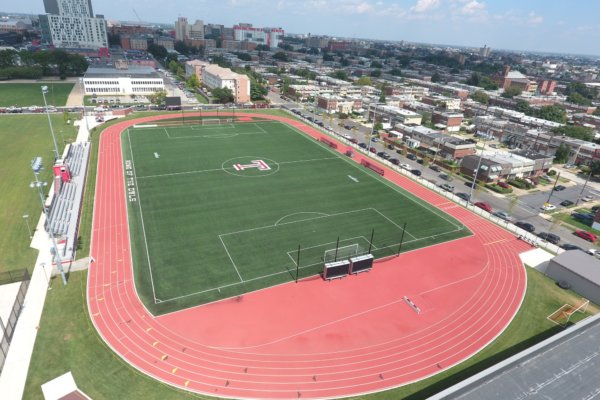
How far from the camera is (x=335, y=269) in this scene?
36000 mm

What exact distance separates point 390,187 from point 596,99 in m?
168

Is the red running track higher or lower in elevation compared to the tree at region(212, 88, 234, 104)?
lower

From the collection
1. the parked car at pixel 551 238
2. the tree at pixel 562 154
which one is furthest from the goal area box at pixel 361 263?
the tree at pixel 562 154

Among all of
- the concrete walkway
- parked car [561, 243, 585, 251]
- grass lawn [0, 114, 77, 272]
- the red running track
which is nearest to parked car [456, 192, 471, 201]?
parked car [561, 243, 585, 251]

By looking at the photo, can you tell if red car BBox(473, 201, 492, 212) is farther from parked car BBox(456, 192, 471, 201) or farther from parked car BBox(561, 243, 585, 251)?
parked car BBox(561, 243, 585, 251)

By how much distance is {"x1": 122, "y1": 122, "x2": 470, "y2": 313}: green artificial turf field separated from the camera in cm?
3584

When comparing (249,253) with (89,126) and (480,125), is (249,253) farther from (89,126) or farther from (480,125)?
(480,125)

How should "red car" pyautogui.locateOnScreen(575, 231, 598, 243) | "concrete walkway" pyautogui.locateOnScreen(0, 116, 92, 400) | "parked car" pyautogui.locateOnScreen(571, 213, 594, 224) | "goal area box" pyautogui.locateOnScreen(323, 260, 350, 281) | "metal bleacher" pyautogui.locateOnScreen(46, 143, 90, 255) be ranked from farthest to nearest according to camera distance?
1. "parked car" pyautogui.locateOnScreen(571, 213, 594, 224)
2. "red car" pyautogui.locateOnScreen(575, 231, 598, 243)
3. "metal bleacher" pyautogui.locateOnScreen(46, 143, 90, 255)
4. "goal area box" pyautogui.locateOnScreen(323, 260, 350, 281)
5. "concrete walkway" pyautogui.locateOnScreen(0, 116, 92, 400)

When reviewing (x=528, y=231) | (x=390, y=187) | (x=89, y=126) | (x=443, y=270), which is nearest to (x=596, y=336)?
(x=443, y=270)

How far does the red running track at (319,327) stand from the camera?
25.7m

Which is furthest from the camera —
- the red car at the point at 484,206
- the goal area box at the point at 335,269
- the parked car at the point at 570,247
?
the red car at the point at 484,206

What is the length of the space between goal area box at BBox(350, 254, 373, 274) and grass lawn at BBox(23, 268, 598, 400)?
42.8 ft

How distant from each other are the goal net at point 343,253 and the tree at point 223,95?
88389 mm

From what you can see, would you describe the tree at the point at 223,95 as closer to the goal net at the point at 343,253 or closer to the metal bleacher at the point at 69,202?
the metal bleacher at the point at 69,202
